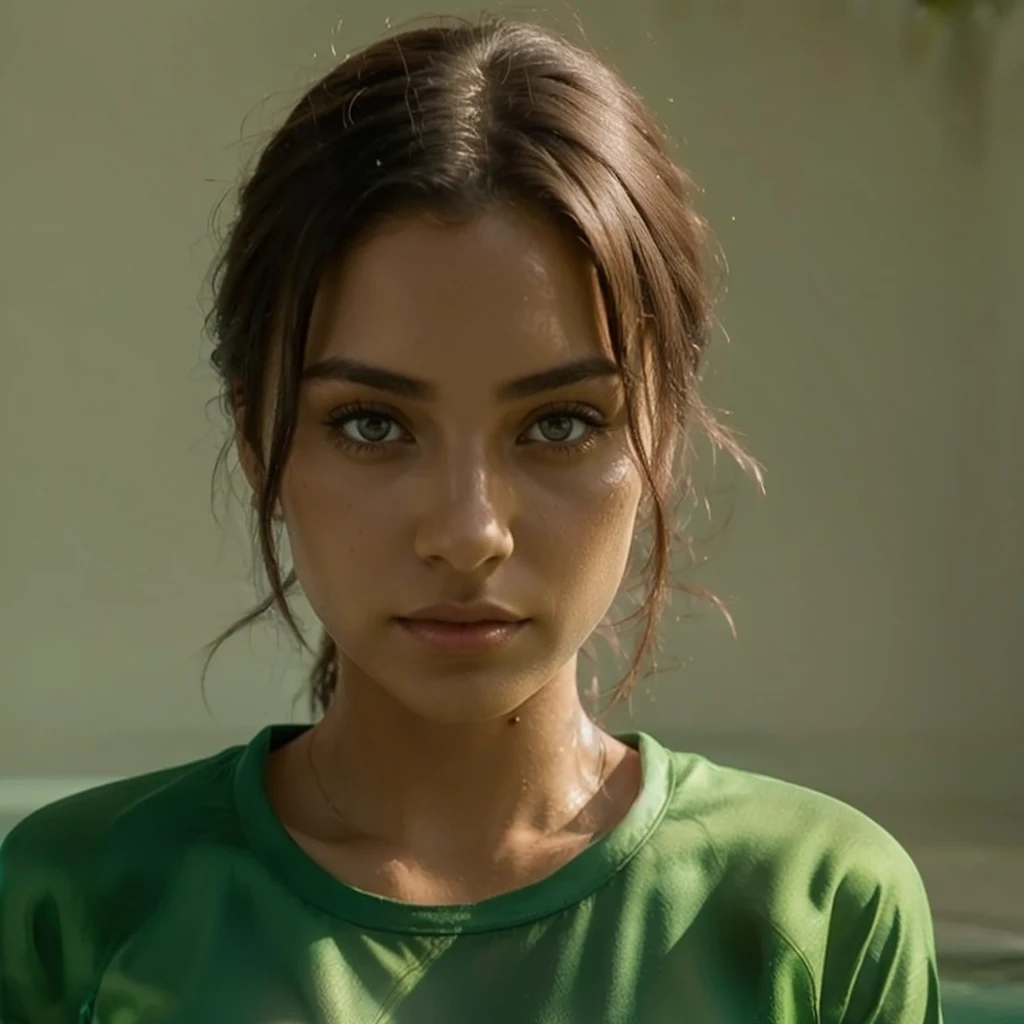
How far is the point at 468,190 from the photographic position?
746mm

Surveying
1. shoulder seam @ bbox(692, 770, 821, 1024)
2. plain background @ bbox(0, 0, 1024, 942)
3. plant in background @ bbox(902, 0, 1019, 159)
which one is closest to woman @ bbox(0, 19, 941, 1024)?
shoulder seam @ bbox(692, 770, 821, 1024)

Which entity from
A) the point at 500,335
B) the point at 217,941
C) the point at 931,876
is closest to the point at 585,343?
the point at 500,335

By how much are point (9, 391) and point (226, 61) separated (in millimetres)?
425

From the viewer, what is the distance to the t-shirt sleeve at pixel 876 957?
31.3 inches

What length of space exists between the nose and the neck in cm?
13

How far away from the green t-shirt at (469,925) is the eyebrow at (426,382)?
0.22 m

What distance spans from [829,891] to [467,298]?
1.10ft

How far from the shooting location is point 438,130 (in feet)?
2.51

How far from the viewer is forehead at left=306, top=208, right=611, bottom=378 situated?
73cm

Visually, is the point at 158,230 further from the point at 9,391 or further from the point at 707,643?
the point at 707,643

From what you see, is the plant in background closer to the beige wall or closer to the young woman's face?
the beige wall

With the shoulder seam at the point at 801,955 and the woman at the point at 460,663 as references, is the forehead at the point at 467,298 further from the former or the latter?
the shoulder seam at the point at 801,955

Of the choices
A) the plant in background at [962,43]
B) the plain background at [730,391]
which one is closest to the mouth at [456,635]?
the plain background at [730,391]

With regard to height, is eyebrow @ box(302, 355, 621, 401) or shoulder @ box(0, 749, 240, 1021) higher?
eyebrow @ box(302, 355, 621, 401)
